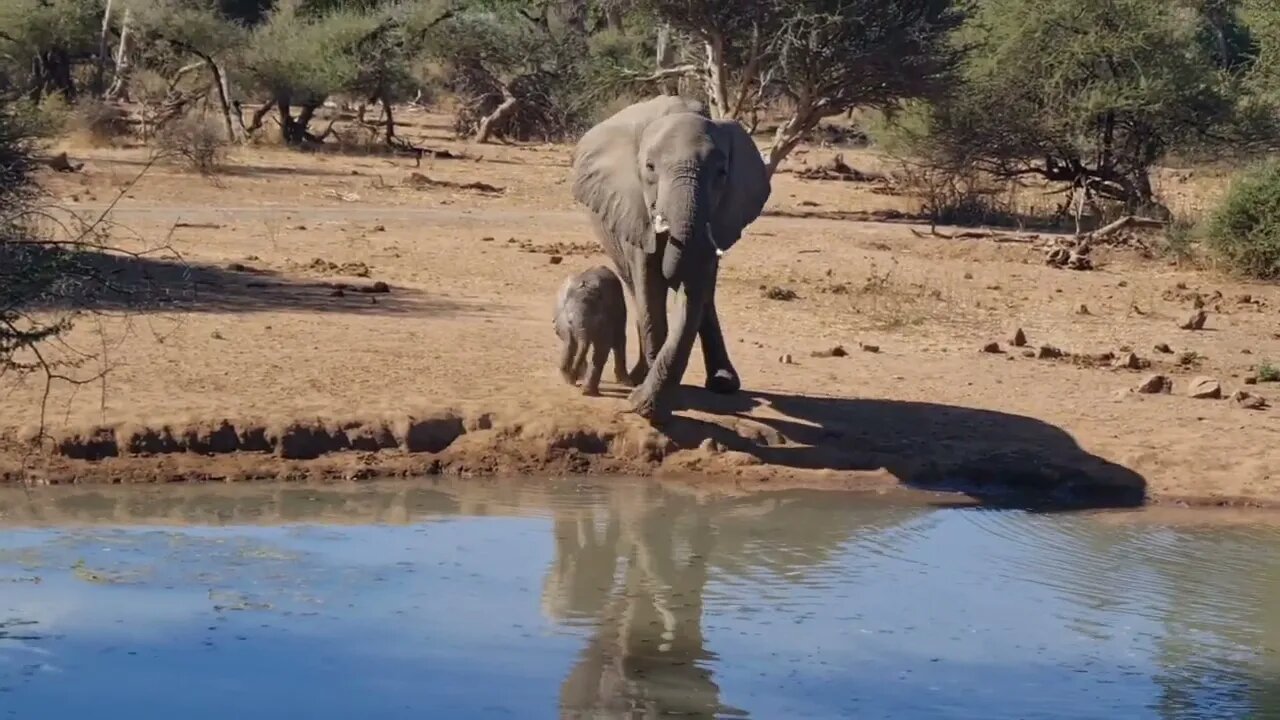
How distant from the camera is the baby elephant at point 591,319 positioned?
10.1m

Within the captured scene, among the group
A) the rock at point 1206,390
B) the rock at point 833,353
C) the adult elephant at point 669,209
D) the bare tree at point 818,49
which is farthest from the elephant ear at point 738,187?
the bare tree at point 818,49

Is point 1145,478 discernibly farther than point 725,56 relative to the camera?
No

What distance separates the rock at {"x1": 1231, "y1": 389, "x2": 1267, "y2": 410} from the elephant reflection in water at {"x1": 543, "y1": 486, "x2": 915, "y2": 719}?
305 cm

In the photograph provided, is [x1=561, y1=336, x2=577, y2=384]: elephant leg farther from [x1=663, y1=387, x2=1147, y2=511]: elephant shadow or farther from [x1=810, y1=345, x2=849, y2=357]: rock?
[x1=810, y1=345, x2=849, y2=357]: rock

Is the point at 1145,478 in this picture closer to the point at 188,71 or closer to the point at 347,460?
the point at 347,460

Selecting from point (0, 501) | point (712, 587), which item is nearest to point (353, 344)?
point (0, 501)

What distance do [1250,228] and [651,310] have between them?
10300mm

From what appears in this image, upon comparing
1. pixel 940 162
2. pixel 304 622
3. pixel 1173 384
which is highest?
pixel 940 162

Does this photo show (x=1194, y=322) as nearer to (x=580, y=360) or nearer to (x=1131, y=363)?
(x=1131, y=363)

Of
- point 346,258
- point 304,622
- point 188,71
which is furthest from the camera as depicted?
point 188,71

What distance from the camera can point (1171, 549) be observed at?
28.7 ft

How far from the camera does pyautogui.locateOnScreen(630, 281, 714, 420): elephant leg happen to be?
30.6 feet

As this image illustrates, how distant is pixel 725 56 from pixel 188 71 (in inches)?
481

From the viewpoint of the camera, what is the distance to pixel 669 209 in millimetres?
9047
